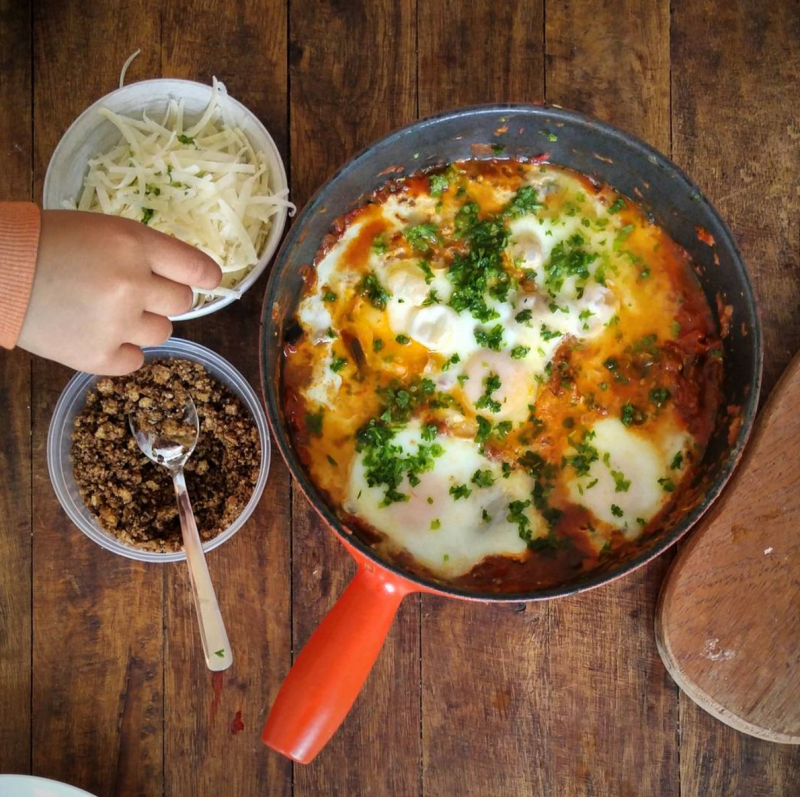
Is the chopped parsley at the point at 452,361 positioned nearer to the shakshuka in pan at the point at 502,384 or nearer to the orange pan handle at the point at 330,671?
the shakshuka in pan at the point at 502,384

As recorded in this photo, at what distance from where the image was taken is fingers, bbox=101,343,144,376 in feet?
5.46

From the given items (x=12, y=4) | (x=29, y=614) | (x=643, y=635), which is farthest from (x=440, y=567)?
(x=12, y=4)

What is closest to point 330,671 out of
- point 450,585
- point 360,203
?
point 450,585

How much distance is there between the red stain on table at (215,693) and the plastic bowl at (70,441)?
32 cm

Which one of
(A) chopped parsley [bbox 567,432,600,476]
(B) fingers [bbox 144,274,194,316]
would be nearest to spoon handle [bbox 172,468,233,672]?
(B) fingers [bbox 144,274,194,316]

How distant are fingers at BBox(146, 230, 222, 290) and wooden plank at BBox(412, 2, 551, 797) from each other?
2.60 feet

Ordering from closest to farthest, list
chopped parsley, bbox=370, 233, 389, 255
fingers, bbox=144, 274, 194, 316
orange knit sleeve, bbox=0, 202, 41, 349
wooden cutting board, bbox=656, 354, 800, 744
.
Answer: orange knit sleeve, bbox=0, 202, 41, 349, fingers, bbox=144, 274, 194, 316, chopped parsley, bbox=370, 233, 389, 255, wooden cutting board, bbox=656, 354, 800, 744

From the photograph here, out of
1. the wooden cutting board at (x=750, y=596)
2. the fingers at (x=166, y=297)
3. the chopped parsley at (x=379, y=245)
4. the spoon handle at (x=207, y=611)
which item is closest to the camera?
the fingers at (x=166, y=297)

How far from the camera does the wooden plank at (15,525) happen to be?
2.06 m

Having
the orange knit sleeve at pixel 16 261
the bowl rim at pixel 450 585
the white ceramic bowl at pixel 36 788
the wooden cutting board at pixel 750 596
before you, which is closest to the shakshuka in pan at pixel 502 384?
the bowl rim at pixel 450 585

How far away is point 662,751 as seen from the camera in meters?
2.09

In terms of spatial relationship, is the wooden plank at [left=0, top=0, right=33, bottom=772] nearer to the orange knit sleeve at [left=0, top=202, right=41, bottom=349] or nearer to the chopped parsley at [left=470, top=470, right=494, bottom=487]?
the orange knit sleeve at [left=0, top=202, right=41, bottom=349]

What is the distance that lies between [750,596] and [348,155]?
4.94ft

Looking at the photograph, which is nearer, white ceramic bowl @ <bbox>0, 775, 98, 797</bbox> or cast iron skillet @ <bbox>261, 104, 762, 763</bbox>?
cast iron skillet @ <bbox>261, 104, 762, 763</bbox>
